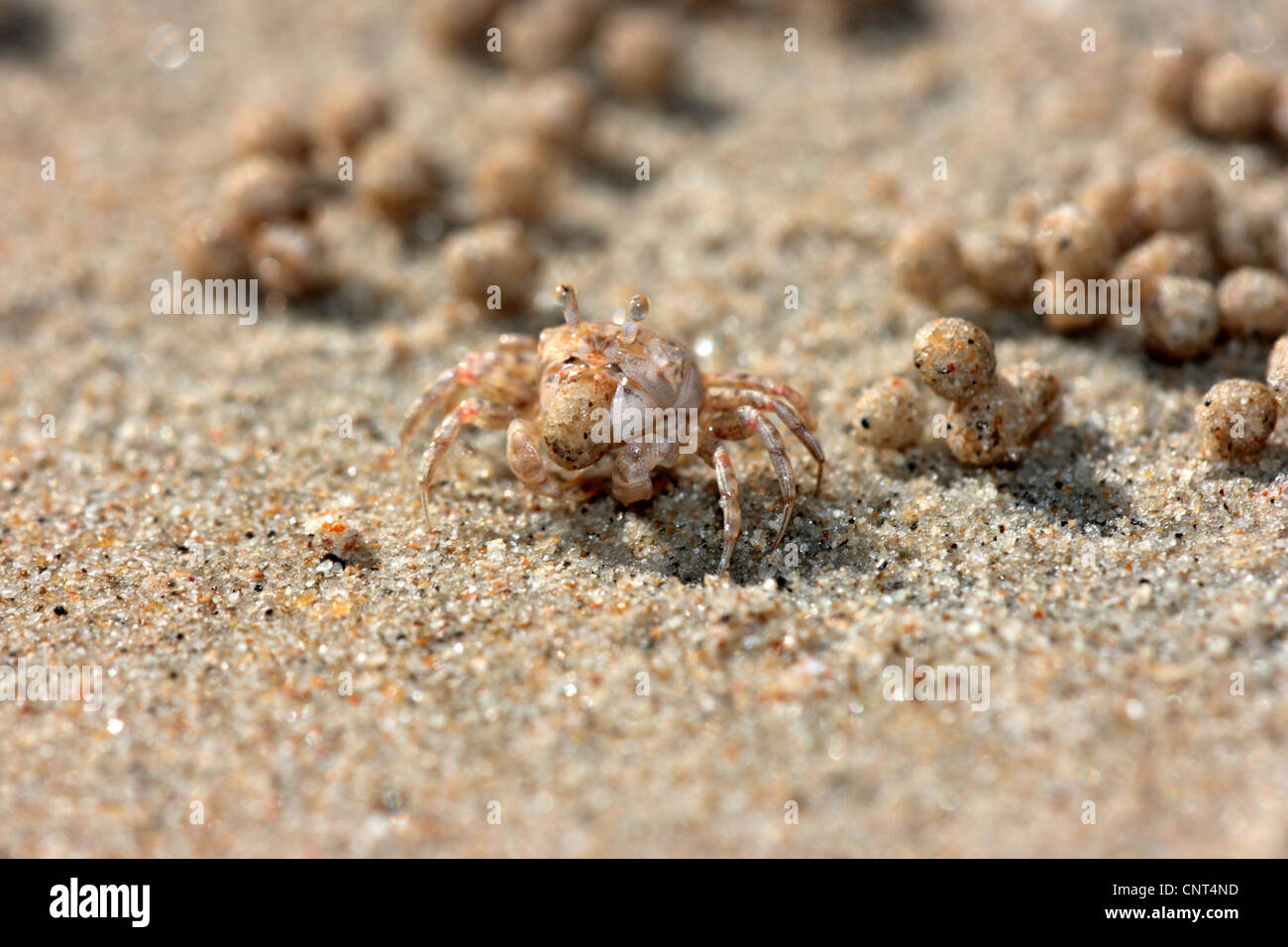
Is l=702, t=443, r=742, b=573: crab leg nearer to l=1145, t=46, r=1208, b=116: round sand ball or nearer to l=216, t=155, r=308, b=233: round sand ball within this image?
l=216, t=155, r=308, b=233: round sand ball

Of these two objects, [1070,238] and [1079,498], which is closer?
[1079,498]

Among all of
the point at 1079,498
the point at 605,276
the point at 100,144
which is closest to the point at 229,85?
the point at 100,144

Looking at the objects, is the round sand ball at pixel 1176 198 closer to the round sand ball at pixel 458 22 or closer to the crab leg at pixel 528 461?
the crab leg at pixel 528 461

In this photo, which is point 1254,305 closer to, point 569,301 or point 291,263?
point 569,301

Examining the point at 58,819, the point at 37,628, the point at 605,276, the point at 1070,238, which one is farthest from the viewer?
the point at 605,276

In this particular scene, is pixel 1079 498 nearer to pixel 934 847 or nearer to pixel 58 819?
pixel 934 847

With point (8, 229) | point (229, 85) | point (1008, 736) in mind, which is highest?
point (229, 85)
